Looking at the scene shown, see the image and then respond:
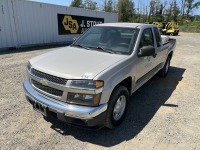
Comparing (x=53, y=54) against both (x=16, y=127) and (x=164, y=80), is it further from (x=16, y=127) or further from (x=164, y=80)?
(x=164, y=80)

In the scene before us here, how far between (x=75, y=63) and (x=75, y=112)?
90 cm

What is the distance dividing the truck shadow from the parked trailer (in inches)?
361

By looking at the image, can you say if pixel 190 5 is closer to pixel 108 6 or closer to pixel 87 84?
pixel 108 6

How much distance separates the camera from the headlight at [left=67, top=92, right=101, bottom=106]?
2771 millimetres

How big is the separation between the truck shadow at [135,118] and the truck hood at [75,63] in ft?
3.72

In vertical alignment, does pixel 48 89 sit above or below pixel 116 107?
above

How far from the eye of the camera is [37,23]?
502 inches

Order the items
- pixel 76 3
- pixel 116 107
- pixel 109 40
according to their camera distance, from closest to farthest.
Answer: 1. pixel 116 107
2. pixel 109 40
3. pixel 76 3

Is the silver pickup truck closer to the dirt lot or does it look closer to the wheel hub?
the wheel hub

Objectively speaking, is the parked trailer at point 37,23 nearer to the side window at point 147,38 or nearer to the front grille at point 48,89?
the front grille at point 48,89

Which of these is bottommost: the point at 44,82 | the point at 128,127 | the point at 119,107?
the point at 128,127

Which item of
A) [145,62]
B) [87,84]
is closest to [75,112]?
[87,84]

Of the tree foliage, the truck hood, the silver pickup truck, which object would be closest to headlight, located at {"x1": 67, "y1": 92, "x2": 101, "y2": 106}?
the silver pickup truck

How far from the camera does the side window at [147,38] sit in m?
4.21
